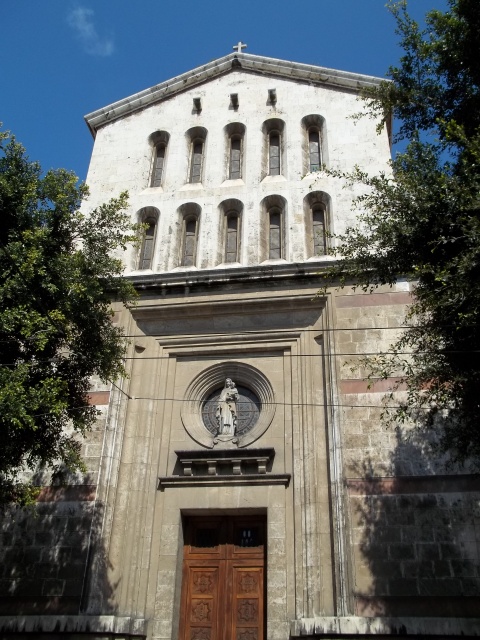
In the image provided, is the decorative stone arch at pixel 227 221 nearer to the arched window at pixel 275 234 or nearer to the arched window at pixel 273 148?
the arched window at pixel 275 234

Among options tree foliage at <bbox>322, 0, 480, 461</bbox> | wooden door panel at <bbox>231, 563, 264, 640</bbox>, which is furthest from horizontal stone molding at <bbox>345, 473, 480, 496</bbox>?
wooden door panel at <bbox>231, 563, 264, 640</bbox>

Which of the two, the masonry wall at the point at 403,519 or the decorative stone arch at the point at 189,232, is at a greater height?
the decorative stone arch at the point at 189,232

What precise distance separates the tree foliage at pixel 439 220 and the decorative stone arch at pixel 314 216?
14.5 feet

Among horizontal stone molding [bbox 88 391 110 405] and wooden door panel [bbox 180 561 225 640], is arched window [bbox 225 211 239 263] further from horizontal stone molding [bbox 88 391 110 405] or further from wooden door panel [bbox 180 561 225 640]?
wooden door panel [bbox 180 561 225 640]

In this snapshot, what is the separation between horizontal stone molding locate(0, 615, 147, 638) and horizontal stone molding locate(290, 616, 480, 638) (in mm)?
3336

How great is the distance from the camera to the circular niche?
46.3ft

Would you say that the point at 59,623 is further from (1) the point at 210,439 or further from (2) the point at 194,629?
(1) the point at 210,439

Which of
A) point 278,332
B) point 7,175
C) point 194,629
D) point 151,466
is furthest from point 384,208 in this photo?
point 194,629

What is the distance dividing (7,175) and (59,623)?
8306 mm

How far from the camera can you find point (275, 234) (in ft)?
54.1

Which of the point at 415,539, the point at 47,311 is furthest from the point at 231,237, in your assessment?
the point at 415,539

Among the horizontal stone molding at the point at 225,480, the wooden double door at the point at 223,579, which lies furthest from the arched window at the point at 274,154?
the wooden double door at the point at 223,579

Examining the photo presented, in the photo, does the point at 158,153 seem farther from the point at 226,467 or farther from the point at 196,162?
the point at 226,467

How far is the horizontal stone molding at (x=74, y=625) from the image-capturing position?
38.2 feet
